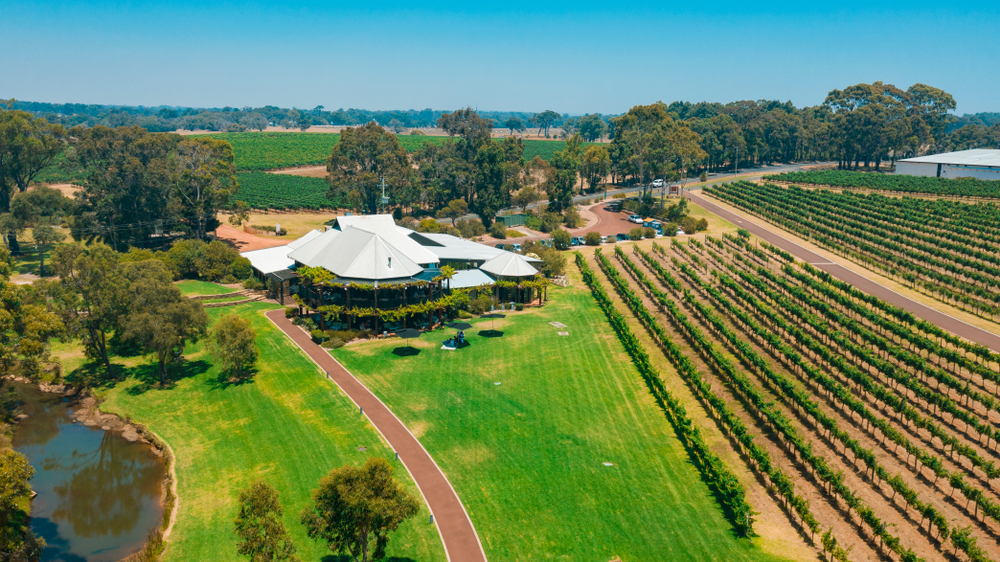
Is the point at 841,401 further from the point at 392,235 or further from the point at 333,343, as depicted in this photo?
the point at 392,235

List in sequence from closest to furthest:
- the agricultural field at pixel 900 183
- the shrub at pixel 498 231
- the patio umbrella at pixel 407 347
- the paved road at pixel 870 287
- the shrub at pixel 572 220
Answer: the patio umbrella at pixel 407 347
the paved road at pixel 870 287
the shrub at pixel 498 231
the shrub at pixel 572 220
the agricultural field at pixel 900 183

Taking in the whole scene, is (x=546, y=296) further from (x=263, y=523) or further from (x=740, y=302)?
(x=263, y=523)

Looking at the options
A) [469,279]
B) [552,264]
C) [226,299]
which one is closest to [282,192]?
[226,299]

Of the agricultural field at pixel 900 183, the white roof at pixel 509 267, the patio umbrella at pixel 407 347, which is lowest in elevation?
the patio umbrella at pixel 407 347

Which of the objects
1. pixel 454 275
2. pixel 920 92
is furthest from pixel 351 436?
pixel 920 92

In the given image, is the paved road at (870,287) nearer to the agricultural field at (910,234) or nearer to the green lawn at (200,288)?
the agricultural field at (910,234)

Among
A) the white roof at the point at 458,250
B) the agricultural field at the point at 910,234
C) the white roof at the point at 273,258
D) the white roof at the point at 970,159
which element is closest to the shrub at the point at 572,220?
the agricultural field at the point at 910,234

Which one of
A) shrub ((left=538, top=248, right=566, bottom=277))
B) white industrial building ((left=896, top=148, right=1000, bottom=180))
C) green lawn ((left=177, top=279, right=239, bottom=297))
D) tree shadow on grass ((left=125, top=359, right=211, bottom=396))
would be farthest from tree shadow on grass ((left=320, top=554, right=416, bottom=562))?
white industrial building ((left=896, top=148, right=1000, bottom=180))

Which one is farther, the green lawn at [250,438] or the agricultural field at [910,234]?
the agricultural field at [910,234]
